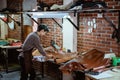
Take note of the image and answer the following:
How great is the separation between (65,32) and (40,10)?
794 mm

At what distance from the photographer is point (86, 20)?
4910mm

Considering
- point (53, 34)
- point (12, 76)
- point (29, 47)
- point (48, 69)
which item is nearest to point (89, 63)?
point (29, 47)

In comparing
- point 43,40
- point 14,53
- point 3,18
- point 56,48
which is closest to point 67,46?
point 56,48

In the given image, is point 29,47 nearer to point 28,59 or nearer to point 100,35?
point 28,59

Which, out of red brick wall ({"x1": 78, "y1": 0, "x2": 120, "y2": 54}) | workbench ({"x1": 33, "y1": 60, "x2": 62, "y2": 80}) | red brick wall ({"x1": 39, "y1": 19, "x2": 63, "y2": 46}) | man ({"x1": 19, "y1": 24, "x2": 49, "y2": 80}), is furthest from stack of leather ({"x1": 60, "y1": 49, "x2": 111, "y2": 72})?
workbench ({"x1": 33, "y1": 60, "x2": 62, "y2": 80})

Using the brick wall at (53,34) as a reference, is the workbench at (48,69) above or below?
below

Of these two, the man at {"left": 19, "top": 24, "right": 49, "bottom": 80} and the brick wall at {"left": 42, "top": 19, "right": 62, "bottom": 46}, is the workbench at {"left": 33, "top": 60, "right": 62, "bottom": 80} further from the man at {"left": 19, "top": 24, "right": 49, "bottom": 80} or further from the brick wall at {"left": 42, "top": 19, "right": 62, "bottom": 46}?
the man at {"left": 19, "top": 24, "right": 49, "bottom": 80}

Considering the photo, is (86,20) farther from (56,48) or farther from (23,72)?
(23,72)

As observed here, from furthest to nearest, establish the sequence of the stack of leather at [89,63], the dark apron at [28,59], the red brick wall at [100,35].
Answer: the dark apron at [28,59] → the red brick wall at [100,35] → the stack of leather at [89,63]

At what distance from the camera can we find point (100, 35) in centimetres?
458

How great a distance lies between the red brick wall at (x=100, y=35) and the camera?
4281mm

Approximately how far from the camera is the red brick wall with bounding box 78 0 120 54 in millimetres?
4281

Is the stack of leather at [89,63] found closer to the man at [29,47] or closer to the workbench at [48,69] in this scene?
the man at [29,47]

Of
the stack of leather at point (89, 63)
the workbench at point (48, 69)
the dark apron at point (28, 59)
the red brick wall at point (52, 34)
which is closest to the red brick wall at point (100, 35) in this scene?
the stack of leather at point (89, 63)
